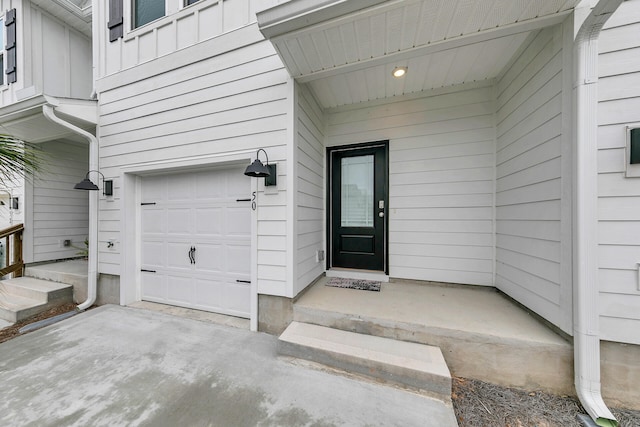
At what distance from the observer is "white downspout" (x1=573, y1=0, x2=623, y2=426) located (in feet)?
5.16

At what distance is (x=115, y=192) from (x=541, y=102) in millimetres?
5187

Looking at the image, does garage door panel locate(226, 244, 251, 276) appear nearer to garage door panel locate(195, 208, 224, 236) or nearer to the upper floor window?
garage door panel locate(195, 208, 224, 236)

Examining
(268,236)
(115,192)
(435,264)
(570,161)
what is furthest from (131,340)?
(570,161)

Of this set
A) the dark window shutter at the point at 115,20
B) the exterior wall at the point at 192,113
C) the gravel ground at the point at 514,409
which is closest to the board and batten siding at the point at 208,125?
the exterior wall at the point at 192,113

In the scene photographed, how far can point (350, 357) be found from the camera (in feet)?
5.98

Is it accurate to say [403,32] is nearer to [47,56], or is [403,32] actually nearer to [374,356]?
[374,356]

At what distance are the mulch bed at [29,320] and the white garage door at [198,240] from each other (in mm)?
1240

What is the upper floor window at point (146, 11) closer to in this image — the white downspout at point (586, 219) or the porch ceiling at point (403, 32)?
the porch ceiling at point (403, 32)

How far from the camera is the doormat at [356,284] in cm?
285

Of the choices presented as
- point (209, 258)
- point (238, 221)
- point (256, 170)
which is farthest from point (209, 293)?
point (256, 170)

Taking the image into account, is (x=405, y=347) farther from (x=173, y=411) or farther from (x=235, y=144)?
(x=235, y=144)

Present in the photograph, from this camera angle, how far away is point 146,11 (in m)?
3.32

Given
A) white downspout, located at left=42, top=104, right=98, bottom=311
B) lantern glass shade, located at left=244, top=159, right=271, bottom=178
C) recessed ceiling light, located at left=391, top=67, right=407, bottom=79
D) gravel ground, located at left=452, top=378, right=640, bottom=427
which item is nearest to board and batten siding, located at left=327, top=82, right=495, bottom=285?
recessed ceiling light, located at left=391, top=67, right=407, bottom=79

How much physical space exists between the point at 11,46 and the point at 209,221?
558cm
